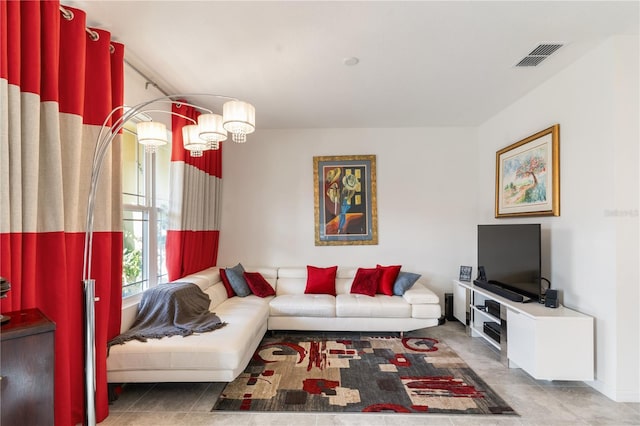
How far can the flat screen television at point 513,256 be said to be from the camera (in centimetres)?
300

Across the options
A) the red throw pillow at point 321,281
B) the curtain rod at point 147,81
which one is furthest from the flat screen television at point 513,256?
the curtain rod at point 147,81

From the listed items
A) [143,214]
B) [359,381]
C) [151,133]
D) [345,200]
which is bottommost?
[359,381]

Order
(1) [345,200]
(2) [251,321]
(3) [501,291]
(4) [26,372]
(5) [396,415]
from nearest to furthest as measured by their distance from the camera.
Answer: (4) [26,372] → (5) [396,415] → (2) [251,321] → (3) [501,291] → (1) [345,200]

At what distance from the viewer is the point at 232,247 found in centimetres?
485

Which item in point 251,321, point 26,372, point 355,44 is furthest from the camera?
point 251,321

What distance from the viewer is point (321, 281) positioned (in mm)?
4352

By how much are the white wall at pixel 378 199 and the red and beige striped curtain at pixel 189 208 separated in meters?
0.49

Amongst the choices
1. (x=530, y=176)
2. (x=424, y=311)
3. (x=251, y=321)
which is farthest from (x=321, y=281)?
(x=530, y=176)

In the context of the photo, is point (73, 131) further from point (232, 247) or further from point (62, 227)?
point (232, 247)

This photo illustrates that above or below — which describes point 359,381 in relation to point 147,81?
below

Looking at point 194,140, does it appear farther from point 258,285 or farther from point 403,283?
point 403,283

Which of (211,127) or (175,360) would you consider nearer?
(211,127)

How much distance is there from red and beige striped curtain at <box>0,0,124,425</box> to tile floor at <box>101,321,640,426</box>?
325 mm

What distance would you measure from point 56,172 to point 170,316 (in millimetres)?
1527
